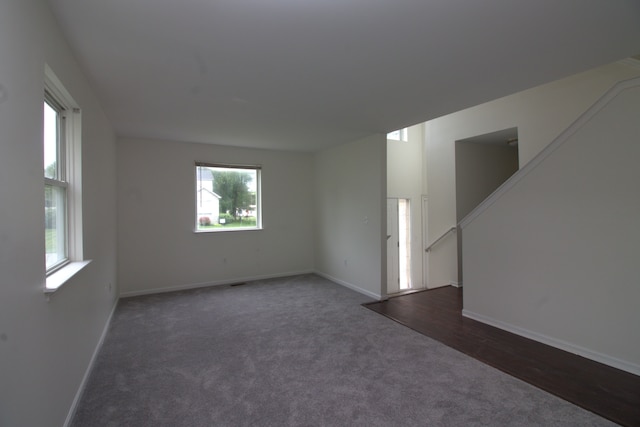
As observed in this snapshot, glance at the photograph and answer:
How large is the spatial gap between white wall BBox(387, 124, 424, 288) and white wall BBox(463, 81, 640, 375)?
3368mm

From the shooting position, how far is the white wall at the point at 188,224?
4.69 metres

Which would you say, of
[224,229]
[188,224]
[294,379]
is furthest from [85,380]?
[224,229]

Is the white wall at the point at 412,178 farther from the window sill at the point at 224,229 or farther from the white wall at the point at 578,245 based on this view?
the white wall at the point at 578,245

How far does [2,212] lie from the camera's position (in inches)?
44.8

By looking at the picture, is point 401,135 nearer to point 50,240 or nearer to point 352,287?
point 352,287

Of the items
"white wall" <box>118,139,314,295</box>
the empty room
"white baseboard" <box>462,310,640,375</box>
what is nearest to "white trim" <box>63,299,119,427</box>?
the empty room

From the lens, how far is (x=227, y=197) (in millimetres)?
5469

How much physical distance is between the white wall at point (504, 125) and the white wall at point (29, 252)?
5.10m

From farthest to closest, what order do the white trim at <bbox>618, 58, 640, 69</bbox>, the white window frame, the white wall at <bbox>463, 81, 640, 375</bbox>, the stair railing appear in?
1. the stair railing
2. the white trim at <bbox>618, 58, 640, 69</bbox>
3. the white wall at <bbox>463, 81, 640, 375</bbox>
4. the white window frame

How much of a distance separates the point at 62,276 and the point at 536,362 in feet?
12.1

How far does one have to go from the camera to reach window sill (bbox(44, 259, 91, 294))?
5.26 ft

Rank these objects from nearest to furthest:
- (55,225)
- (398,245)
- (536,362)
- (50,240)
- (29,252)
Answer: (29,252) → (50,240) → (55,225) → (536,362) → (398,245)

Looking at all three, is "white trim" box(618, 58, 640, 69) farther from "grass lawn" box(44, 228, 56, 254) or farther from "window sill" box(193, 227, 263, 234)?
"grass lawn" box(44, 228, 56, 254)

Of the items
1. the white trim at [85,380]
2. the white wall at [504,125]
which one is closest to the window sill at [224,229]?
the white trim at [85,380]
